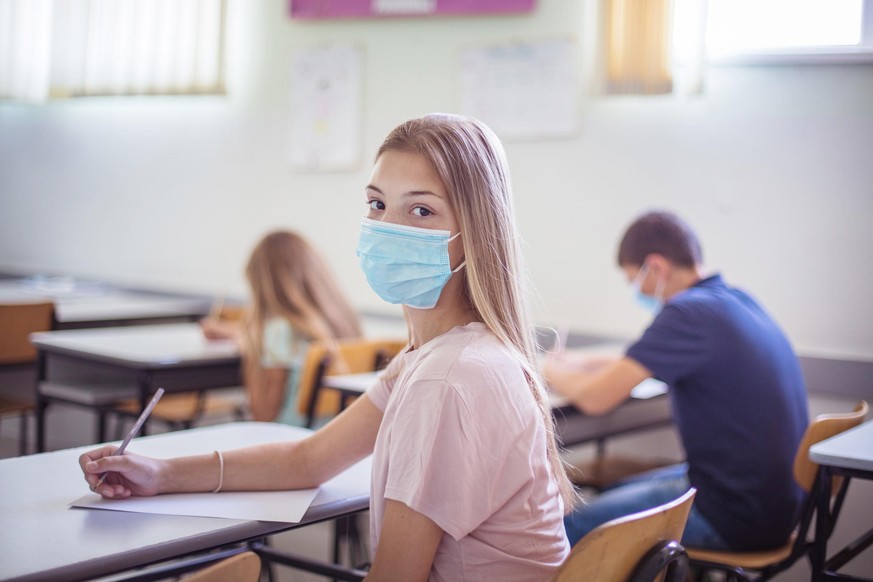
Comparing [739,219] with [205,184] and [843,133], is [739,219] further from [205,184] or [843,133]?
[205,184]

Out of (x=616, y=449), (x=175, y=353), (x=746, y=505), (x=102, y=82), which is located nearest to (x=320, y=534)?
(x=175, y=353)

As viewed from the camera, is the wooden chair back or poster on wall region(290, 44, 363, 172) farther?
poster on wall region(290, 44, 363, 172)

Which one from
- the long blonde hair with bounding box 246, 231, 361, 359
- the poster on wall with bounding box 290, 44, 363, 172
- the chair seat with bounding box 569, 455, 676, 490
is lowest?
the chair seat with bounding box 569, 455, 676, 490

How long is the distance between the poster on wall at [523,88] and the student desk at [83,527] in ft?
7.77

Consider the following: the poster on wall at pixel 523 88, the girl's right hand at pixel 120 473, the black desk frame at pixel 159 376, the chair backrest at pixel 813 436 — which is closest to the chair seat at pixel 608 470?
the chair backrest at pixel 813 436

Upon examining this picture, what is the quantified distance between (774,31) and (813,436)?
1.77 m

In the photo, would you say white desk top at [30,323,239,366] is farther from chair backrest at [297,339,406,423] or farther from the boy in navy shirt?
the boy in navy shirt

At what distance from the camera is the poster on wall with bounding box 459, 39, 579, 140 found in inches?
144

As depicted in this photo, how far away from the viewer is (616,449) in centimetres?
356

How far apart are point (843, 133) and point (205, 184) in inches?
120

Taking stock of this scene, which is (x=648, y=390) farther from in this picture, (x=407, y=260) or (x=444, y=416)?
(x=444, y=416)

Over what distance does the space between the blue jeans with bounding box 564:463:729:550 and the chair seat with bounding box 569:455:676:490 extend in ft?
1.75

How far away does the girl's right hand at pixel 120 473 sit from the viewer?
1335mm

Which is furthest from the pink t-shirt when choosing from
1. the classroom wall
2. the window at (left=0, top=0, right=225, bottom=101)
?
the window at (left=0, top=0, right=225, bottom=101)
